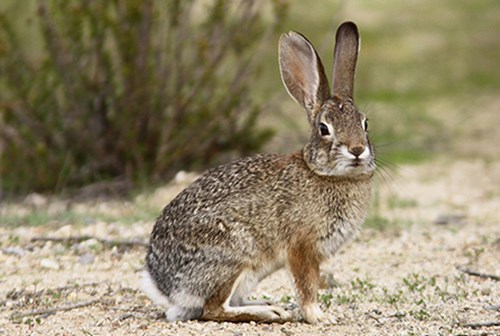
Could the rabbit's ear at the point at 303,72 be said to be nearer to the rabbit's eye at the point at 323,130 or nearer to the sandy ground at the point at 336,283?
the rabbit's eye at the point at 323,130

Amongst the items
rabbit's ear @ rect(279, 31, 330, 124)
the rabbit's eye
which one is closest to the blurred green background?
rabbit's ear @ rect(279, 31, 330, 124)

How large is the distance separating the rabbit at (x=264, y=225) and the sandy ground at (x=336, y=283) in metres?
0.14

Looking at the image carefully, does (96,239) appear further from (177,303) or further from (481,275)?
(481,275)

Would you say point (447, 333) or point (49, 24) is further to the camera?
point (49, 24)

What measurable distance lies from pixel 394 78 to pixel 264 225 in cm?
1062

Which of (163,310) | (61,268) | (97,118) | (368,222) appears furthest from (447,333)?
(97,118)

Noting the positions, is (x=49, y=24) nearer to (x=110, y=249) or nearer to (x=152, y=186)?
(x=152, y=186)

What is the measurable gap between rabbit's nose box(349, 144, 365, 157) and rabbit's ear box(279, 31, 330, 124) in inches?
15.4

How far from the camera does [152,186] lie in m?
8.83

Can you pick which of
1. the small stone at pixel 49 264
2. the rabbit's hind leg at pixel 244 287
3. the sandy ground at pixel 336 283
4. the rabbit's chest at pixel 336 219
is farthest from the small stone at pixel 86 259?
the rabbit's chest at pixel 336 219

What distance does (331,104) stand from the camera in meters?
4.71

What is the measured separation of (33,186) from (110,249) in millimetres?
2954

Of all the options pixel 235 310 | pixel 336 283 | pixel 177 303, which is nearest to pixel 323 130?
pixel 235 310

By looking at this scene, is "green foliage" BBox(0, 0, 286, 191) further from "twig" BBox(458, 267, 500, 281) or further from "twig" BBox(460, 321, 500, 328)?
"twig" BBox(460, 321, 500, 328)
